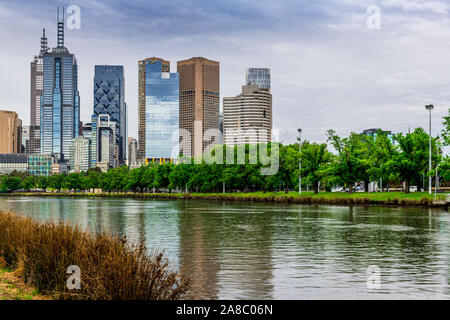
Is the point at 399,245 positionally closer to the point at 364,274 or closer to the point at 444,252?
the point at 444,252

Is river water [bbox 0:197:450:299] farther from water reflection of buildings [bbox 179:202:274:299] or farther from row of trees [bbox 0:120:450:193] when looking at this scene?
row of trees [bbox 0:120:450:193]

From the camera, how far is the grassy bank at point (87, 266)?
13055mm

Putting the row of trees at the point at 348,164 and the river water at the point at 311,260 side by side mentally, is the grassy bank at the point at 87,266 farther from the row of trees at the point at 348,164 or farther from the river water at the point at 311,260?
the row of trees at the point at 348,164

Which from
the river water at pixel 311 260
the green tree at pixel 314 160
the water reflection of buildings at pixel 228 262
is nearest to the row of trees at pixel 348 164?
the green tree at pixel 314 160

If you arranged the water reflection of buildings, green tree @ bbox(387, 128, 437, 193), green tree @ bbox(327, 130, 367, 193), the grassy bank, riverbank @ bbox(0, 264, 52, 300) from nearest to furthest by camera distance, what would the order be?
1. the grassy bank
2. riverbank @ bbox(0, 264, 52, 300)
3. the water reflection of buildings
4. green tree @ bbox(387, 128, 437, 193)
5. green tree @ bbox(327, 130, 367, 193)

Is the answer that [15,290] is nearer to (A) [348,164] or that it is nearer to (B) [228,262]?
(B) [228,262]

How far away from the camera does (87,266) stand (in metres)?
15.2

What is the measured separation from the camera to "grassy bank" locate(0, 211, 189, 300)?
42.8ft

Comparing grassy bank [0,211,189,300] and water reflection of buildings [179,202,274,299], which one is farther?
water reflection of buildings [179,202,274,299]

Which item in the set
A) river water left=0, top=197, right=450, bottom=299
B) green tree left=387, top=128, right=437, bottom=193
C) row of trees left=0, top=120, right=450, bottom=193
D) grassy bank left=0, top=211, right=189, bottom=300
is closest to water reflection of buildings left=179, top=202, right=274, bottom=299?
river water left=0, top=197, right=450, bottom=299

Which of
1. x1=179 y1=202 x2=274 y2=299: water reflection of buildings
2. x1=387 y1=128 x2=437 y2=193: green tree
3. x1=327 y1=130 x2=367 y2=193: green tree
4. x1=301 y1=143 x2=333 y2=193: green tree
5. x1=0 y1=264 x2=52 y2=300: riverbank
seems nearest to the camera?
x1=0 y1=264 x2=52 y2=300: riverbank

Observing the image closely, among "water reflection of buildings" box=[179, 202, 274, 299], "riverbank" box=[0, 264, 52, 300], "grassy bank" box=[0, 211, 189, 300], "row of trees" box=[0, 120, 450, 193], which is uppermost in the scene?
"row of trees" box=[0, 120, 450, 193]
